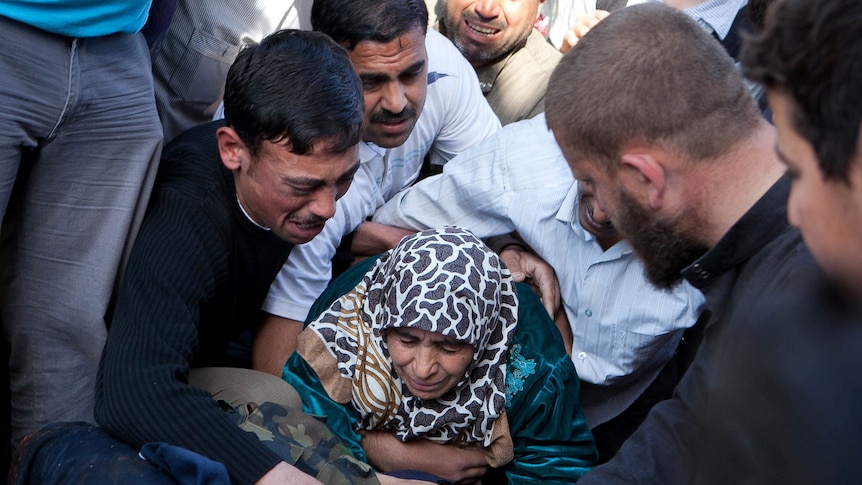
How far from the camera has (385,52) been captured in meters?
3.15

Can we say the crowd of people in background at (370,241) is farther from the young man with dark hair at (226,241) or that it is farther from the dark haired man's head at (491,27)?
the dark haired man's head at (491,27)

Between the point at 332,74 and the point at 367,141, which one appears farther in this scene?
the point at 367,141

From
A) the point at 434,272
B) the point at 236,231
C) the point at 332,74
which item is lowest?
the point at 434,272

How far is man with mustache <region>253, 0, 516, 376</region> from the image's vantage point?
2986 millimetres

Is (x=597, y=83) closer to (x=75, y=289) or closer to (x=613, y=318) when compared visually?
(x=613, y=318)

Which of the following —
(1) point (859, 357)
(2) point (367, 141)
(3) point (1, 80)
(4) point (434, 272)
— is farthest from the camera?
(2) point (367, 141)

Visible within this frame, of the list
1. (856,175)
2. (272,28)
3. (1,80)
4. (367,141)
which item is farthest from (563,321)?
→ (856,175)

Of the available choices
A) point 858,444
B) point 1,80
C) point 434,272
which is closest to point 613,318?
point 434,272

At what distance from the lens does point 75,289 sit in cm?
255

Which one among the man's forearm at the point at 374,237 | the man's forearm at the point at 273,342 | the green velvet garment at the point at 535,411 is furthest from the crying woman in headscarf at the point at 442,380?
the man's forearm at the point at 374,237

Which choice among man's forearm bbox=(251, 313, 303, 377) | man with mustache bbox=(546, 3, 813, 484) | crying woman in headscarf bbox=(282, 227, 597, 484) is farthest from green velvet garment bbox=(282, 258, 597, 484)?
man with mustache bbox=(546, 3, 813, 484)

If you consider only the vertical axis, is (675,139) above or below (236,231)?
above

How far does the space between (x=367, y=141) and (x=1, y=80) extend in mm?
1245

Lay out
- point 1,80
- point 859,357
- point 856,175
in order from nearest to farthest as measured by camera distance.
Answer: point 859,357 → point 856,175 → point 1,80
